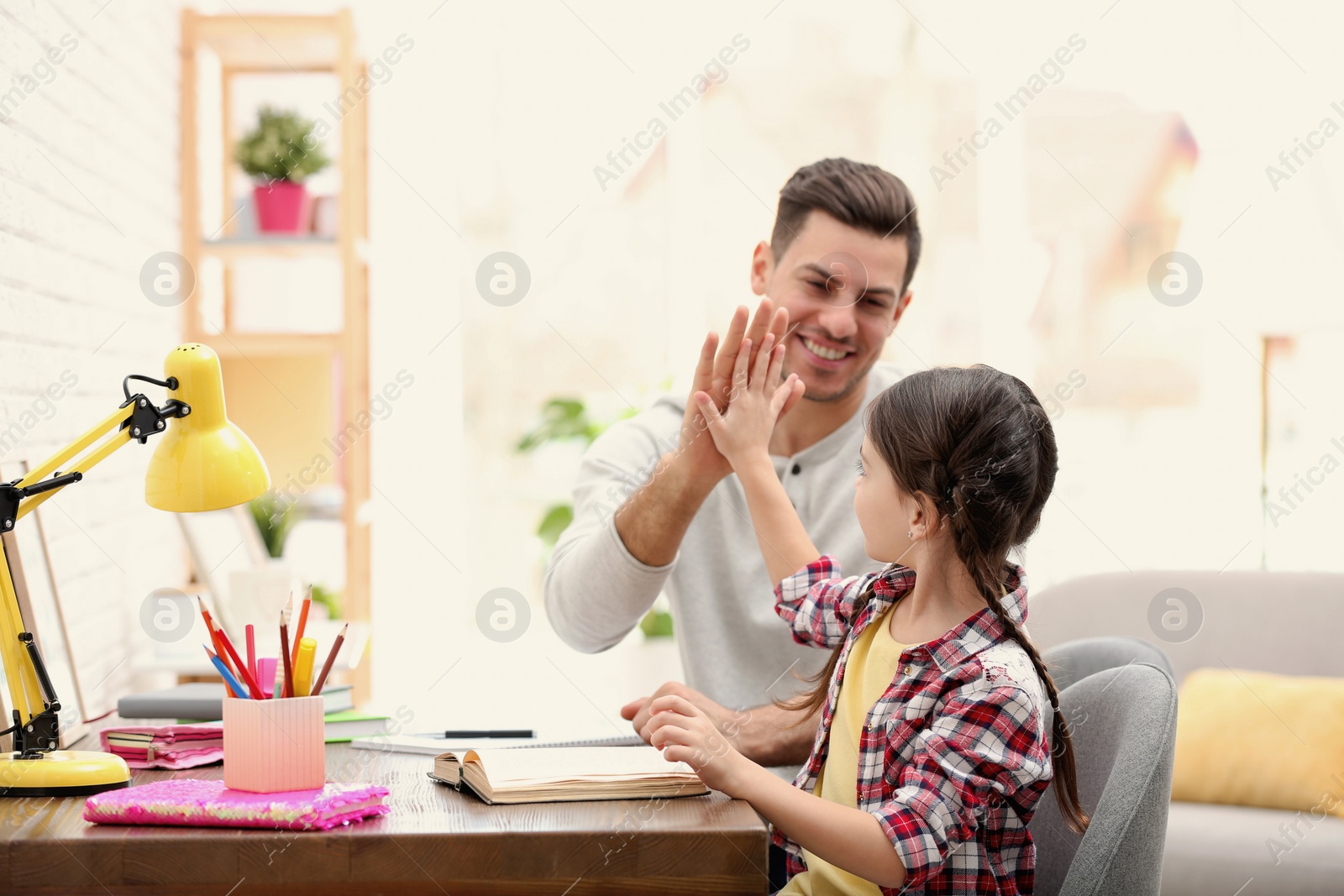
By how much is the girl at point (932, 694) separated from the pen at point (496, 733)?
1.19 feet

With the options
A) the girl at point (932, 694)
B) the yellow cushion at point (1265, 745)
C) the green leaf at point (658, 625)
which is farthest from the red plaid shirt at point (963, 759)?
the green leaf at point (658, 625)

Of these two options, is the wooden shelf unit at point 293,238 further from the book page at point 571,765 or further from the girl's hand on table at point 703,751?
the girl's hand on table at point 703,751

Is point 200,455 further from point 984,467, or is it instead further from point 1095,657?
point 1095,657

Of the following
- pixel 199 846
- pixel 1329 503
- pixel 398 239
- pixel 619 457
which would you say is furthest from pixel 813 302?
pixel 1329 503

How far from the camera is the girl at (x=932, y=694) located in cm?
106

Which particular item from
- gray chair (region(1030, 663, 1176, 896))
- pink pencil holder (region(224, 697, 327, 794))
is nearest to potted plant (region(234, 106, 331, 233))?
pink pencil holder (region(224, 697, 327, 794))

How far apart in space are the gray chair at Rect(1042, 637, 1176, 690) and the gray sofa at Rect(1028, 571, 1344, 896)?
39.4 inches

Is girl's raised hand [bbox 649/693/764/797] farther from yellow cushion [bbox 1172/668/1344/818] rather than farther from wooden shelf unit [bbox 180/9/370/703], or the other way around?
wooden shelf unit [bbox 180/9/370/703]

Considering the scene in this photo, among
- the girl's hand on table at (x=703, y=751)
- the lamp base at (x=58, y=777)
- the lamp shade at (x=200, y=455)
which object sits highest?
the lamp shade at (x=200, y=455)

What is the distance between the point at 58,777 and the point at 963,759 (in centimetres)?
91

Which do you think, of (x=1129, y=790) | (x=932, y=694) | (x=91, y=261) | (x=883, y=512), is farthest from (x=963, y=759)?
(x=91, y=261)

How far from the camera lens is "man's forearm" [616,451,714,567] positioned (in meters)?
1.58

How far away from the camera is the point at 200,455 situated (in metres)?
1.18

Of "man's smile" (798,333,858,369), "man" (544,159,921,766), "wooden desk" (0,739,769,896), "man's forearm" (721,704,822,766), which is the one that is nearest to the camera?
"wooden desk" (0,739,769,896)
